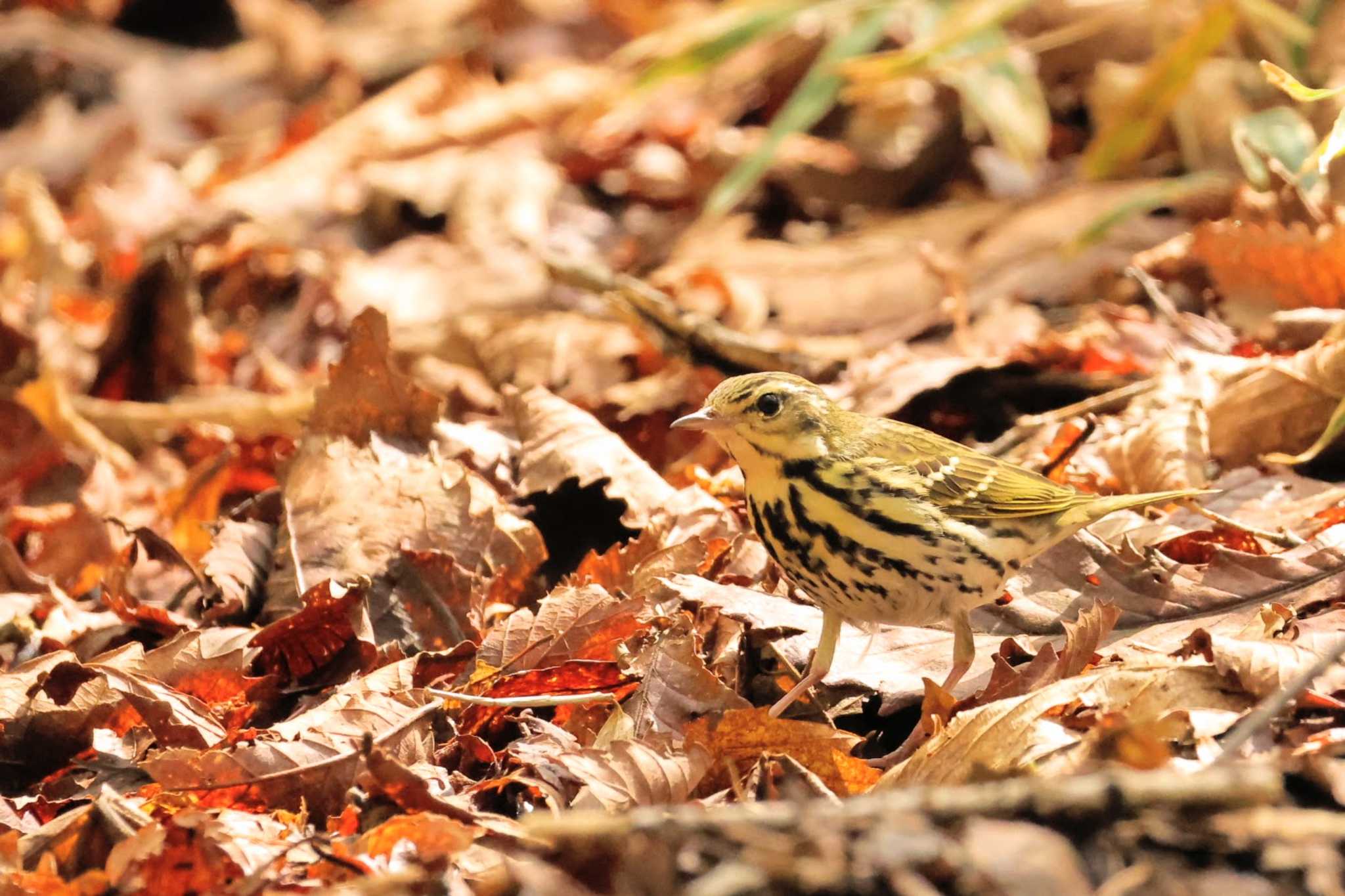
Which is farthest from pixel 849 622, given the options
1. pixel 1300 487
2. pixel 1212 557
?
pixel 1300 487

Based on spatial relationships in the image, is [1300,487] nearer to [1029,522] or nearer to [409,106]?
[1029,522]

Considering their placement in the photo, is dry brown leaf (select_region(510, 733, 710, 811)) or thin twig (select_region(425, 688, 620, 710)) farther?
thin twig (select_region(425, 688, 620, 710))

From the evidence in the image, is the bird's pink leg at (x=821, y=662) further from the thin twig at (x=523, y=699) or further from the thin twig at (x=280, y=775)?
the thin twig at (x=280, y=775)

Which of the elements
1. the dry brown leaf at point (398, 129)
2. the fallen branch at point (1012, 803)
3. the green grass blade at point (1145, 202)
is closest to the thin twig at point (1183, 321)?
the green grass blade at point (1145, 202)

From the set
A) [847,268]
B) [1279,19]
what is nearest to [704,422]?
[847,268]

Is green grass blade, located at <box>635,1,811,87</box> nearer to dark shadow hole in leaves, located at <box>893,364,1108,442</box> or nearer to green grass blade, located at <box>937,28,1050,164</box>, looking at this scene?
green grass blade, located at <box>937,28,1050,164</box>

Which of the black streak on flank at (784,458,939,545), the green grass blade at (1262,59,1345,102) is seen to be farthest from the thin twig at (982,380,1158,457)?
the green grass blade at (1262,59,1345,102)

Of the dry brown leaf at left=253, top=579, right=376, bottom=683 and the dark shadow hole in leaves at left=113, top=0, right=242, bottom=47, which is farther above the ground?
the dry brown leaf at left=253, top=579, right=376, bottom=683
